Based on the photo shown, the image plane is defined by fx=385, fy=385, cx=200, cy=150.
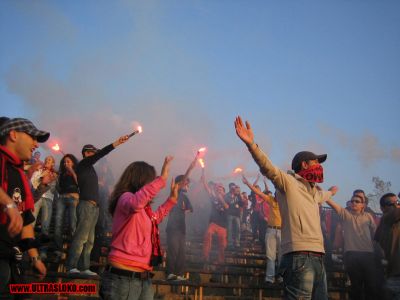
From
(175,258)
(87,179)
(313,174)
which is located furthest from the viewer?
(175,258)

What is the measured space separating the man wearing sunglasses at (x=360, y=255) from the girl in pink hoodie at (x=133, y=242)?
19.1 ft

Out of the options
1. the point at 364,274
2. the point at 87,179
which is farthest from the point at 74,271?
the point at 364,274

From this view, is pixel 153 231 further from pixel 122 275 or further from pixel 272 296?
pixel 272 296

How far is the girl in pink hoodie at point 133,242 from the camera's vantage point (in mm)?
4055

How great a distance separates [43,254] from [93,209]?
1385mm

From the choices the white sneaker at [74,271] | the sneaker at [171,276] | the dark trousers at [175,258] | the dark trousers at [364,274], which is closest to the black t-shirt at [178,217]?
the dark trousers at [175,258]

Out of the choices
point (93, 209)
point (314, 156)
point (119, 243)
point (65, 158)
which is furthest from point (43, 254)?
point (314, 156)

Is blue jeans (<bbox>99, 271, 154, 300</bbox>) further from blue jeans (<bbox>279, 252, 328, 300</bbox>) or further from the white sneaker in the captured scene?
the white sneaker

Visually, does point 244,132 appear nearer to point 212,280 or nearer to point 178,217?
point 178,217

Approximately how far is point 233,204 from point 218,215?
1.56 m

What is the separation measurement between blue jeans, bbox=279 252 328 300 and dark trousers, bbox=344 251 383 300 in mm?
5050

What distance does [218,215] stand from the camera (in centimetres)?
1272

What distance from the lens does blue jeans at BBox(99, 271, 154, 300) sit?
4004mm

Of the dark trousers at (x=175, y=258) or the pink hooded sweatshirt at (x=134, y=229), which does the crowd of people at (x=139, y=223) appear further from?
the dark trousers at (x=175, y=258)
